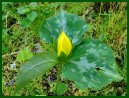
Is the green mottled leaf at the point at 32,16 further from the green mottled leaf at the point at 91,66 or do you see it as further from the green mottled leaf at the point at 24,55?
the green mottled leaf at the point at 91,66

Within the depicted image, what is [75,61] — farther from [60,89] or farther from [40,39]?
[40,39]

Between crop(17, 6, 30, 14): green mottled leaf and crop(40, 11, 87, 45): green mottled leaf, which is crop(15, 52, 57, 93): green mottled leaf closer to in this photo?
crop(40, 11, 87, 45): green mottled leaf

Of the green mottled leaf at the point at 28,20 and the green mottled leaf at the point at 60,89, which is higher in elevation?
the green mottled leaf at the point at 28,20

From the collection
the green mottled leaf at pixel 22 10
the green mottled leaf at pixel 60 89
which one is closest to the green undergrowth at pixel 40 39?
the green mottled leaf at pixel 22 10

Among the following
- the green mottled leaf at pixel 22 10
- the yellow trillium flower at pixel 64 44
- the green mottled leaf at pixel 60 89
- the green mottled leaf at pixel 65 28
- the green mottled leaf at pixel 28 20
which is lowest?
the green mottled leaf at pixel 60 89

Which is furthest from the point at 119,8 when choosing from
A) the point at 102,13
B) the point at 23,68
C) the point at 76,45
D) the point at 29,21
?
the point at 23,68

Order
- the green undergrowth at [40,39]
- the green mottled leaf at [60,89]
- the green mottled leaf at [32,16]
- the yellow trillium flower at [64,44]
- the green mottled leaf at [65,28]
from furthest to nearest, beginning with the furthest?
the green mottled leaf at [32,16], the green undergrowth at [40,39], the green mottled leaf at [60,89], the green mottled leaf at [65,28], the yellow trillium flower at [64,44]

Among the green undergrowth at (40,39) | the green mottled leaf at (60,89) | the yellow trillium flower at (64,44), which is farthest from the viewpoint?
the green undergrowth at (40,39)
